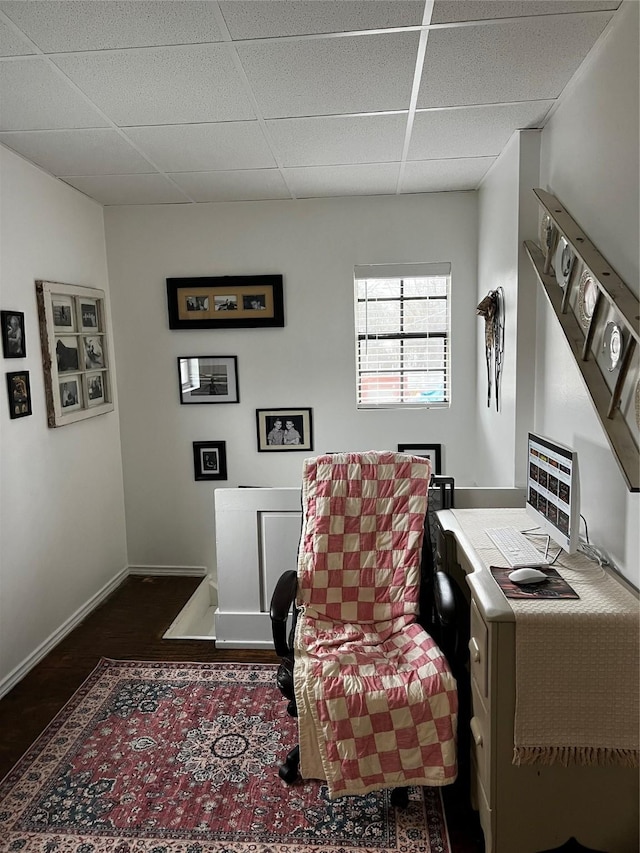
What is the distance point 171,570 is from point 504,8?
3.68 m

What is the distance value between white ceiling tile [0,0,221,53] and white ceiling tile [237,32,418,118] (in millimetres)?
199

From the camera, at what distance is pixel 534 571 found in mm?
1884

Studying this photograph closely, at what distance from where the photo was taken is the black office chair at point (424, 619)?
81.4 inches

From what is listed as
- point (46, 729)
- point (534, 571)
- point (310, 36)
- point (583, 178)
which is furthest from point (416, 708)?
point (310, 36)

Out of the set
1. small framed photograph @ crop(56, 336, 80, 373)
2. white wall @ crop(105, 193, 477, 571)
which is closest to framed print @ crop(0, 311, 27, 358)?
small framed photograph @ crop(56, 336, 80, 373)

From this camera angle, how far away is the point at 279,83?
2.23m

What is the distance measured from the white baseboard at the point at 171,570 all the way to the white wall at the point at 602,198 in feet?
8.62

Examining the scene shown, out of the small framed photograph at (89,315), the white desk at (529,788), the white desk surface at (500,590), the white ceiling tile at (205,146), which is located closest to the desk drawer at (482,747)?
the white desk at (529,788)

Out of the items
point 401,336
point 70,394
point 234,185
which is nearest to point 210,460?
point 70,394

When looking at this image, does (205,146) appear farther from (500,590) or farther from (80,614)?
(80,614)

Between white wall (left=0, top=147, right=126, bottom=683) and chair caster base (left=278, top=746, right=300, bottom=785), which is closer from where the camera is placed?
chair caster base (left=278, top=746, right=300, bottom=785)

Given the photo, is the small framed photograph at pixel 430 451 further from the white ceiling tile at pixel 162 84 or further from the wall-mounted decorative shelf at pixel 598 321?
the white ceiling tile at pixel 162 84

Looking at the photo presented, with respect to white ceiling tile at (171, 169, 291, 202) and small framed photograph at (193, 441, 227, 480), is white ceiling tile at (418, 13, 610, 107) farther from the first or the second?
small framed photograph at (193, 441, 227, 480)

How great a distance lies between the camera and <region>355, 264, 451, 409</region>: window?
4008 mm
